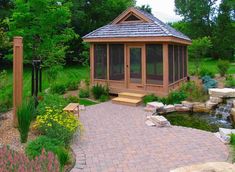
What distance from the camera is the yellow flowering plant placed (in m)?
7.16

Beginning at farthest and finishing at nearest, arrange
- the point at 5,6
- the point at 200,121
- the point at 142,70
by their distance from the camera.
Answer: the point at 5,6
the point at 142,70
the point at 200,121

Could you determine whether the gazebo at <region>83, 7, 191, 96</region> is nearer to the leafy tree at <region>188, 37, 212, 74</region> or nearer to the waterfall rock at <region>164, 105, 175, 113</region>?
the waterfall rock at <region>164, 105, 175, 113</region>

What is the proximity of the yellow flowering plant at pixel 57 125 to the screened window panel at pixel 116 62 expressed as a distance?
21.1ft

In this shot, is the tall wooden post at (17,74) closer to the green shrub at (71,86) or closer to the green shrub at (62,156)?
the green shrub at (62,156)

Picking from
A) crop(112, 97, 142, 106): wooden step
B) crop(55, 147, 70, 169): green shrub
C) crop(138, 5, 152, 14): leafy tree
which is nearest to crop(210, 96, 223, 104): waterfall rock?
crop(112, 97, 142, 106): wooden step

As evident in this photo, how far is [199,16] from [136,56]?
2902 centimetres

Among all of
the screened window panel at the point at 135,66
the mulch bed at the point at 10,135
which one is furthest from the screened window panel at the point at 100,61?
the mulch bed at the point at 10,135

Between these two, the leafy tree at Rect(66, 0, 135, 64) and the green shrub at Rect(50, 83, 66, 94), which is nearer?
the green shrub at Rect(50, 83, 66, 94)

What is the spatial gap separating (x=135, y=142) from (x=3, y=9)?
25.1 m

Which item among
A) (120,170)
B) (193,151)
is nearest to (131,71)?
(193,151)

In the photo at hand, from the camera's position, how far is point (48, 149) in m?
6.04

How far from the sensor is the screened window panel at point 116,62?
14.0 metres

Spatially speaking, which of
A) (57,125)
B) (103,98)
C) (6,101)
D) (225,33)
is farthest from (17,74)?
(225,33)

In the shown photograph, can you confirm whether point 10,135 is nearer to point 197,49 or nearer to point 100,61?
point 100,61
